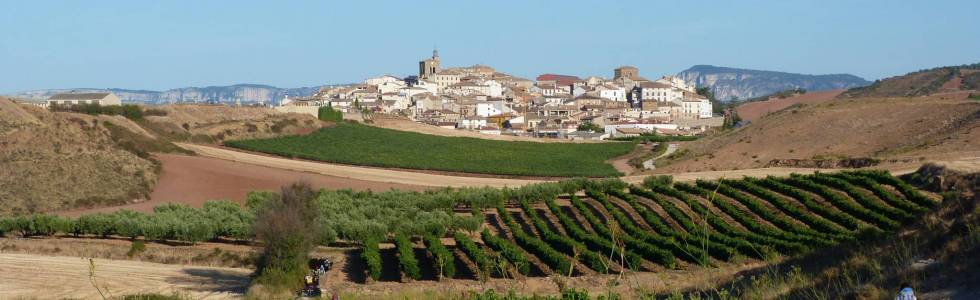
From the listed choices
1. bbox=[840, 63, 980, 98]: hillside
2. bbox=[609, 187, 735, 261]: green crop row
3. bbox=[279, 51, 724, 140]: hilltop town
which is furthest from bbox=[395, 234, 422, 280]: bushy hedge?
bbox=[840, 63, 980, 98]: hillside

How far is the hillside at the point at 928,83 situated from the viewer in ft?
338

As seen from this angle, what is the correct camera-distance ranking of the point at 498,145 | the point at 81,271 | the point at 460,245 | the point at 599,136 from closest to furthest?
1. the point at 81,271
2. the point at 460,245
3. the point at 498,145
4. the point at 599,136

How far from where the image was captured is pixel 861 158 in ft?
152

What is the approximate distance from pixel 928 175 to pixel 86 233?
28115mm

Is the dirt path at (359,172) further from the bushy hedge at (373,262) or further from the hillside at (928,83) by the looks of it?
the hillside at (928,83)

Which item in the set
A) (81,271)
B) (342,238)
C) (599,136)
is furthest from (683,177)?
(599,136)

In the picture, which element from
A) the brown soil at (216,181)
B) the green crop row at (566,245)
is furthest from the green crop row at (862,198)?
the brown soil at (216,181)

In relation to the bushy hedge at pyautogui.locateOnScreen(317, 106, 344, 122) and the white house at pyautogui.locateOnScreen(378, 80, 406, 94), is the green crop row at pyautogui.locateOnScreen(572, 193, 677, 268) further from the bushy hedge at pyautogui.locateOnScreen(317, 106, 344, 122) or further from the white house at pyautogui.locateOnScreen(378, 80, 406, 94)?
the white house at pyautogui.locateOnScreen(378, 80, 406, 94)

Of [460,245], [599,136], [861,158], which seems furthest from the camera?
[599,136]

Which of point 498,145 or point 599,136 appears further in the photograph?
point 599,136

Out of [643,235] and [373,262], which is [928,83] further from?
[373,262]

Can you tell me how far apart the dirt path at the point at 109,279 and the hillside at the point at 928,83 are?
3455 inches

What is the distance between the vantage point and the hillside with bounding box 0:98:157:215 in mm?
39688

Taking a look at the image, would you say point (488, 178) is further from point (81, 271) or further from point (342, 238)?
point (81, 271)
